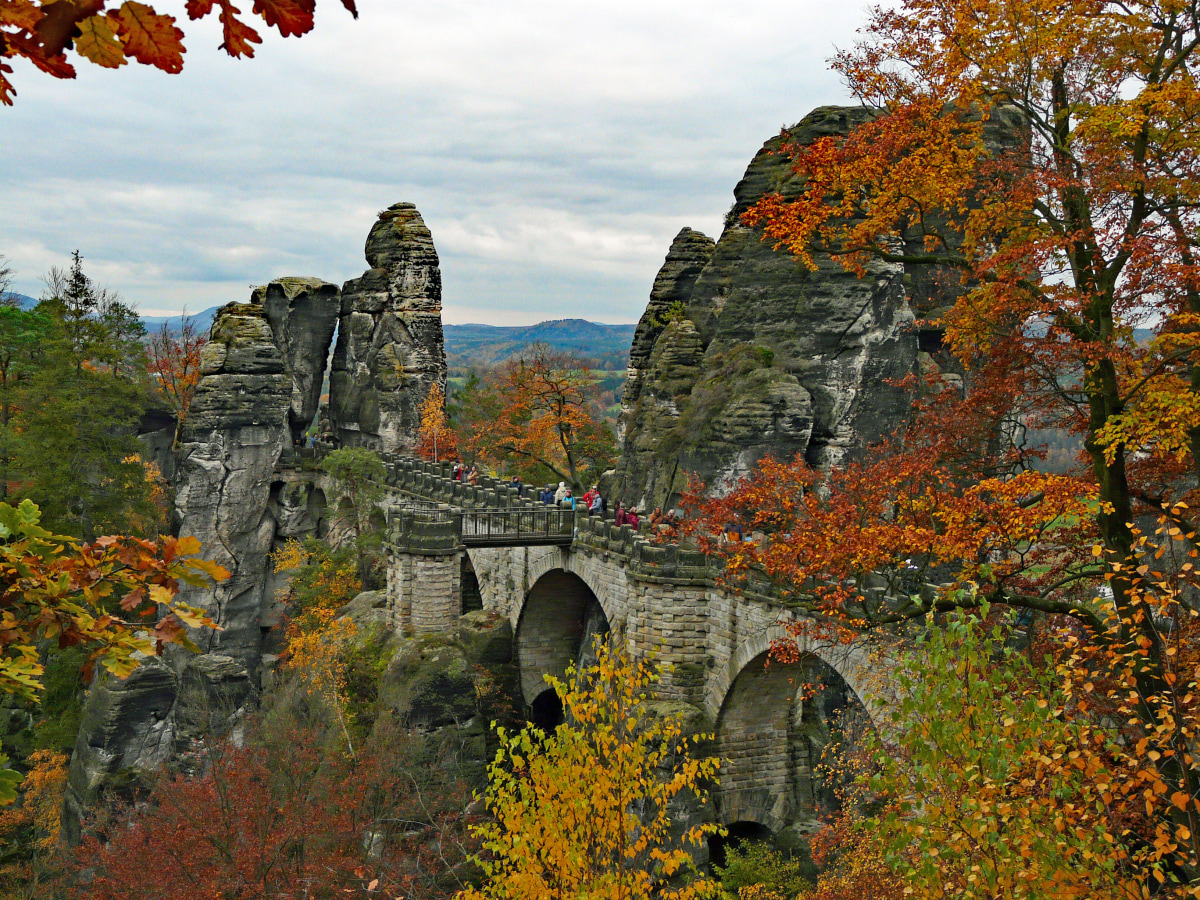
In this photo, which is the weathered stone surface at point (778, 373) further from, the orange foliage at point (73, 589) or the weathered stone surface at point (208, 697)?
the orange foliage at point (73, 589)

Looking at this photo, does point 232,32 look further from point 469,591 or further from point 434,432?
point 434,432

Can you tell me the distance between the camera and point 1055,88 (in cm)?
1201

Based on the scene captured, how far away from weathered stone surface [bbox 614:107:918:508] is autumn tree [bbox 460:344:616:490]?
10795 mm

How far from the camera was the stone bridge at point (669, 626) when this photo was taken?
22.2 meters

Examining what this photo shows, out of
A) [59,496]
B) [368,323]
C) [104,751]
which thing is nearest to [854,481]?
[104,751]

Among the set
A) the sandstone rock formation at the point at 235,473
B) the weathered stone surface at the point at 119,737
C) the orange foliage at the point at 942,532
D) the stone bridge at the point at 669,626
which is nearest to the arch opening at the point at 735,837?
the stone bridge at the point at 669,626

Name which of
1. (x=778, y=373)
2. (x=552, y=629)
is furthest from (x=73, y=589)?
(x=552, y=629)

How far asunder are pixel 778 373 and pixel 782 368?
84cm

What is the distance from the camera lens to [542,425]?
49344mm

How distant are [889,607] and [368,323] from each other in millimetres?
44162

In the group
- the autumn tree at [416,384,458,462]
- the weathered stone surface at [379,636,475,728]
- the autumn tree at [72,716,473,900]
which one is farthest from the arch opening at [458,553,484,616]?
the autumn tree at [416,384,458,462]

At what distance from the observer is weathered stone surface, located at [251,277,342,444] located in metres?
55.2

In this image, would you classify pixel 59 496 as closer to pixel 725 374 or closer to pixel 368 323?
pixel 368 323

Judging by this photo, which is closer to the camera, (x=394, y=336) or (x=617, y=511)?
(x=617, y=511)
